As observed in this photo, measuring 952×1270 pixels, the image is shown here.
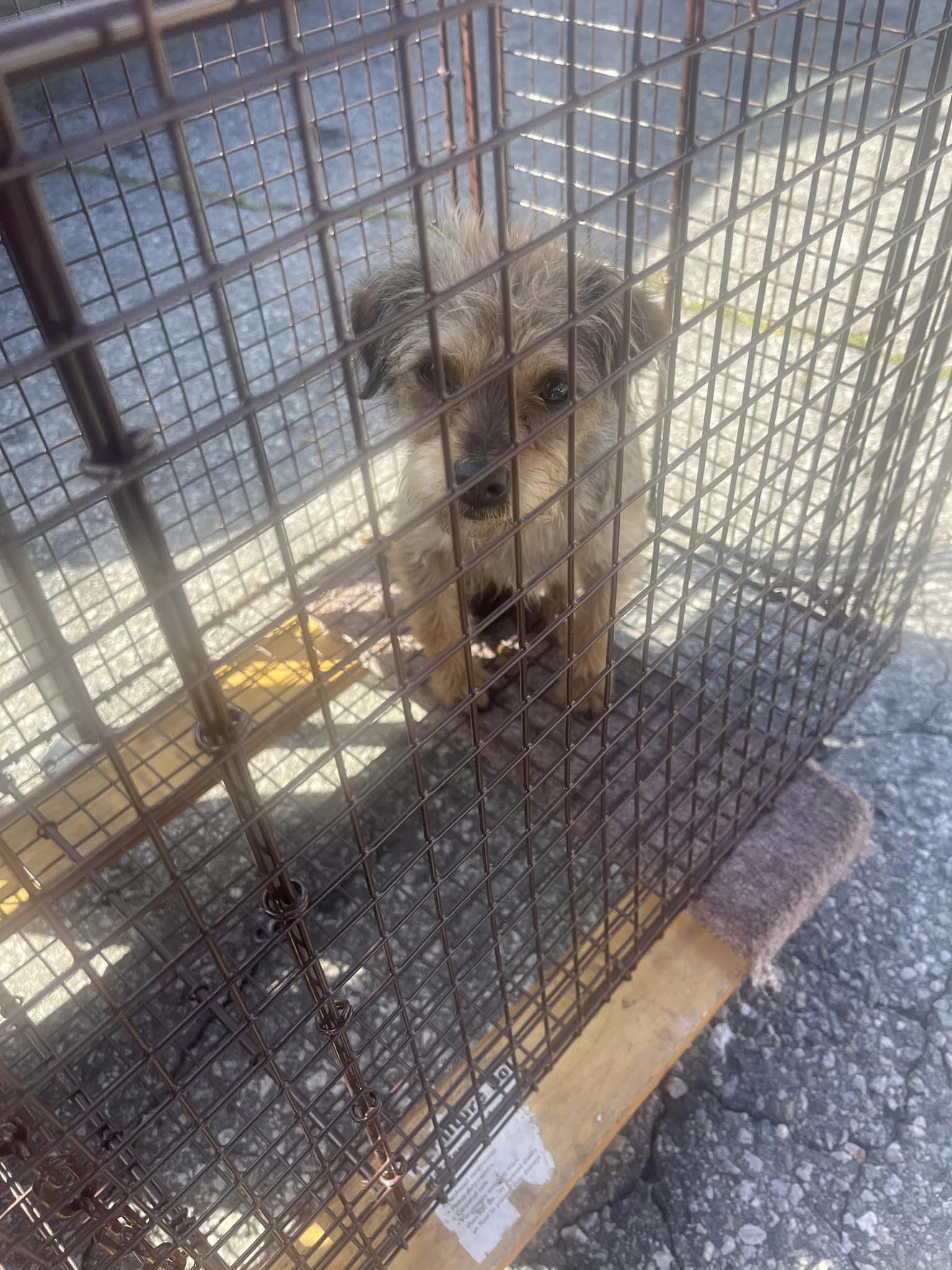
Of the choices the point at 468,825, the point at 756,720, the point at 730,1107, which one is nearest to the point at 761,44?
the point at 756,720

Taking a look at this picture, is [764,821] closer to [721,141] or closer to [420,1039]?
[420,1039]

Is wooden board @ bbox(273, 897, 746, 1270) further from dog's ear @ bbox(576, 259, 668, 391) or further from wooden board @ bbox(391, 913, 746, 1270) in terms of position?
dog's ear @ bbox(576, 259, 668, 391)

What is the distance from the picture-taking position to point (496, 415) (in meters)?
1.41

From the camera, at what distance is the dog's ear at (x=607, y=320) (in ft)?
4.90

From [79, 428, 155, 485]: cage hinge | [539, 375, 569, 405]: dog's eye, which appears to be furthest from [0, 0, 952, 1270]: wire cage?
[539, 375, 569, 405]: dog's eye

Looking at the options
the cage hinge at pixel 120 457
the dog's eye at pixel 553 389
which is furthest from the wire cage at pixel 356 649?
the dog's eye at pixel 553 389

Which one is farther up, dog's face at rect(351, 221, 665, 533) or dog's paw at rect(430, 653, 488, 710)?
dog's face at rect(351, 221, 665, 533)

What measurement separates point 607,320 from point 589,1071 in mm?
1250

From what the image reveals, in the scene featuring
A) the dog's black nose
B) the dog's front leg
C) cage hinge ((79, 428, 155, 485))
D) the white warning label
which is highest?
cage hinge ((79, 428, 155, 485))

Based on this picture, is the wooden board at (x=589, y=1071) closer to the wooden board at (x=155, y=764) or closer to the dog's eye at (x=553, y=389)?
the wooden board at (x=155, y=764)

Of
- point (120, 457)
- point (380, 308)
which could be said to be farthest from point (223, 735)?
point (380, 308)

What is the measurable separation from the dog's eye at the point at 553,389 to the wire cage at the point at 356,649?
148 mm

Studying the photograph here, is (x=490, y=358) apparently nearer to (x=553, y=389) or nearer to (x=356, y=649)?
(x=553, y=389)

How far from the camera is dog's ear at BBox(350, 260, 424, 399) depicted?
1.74 metres
